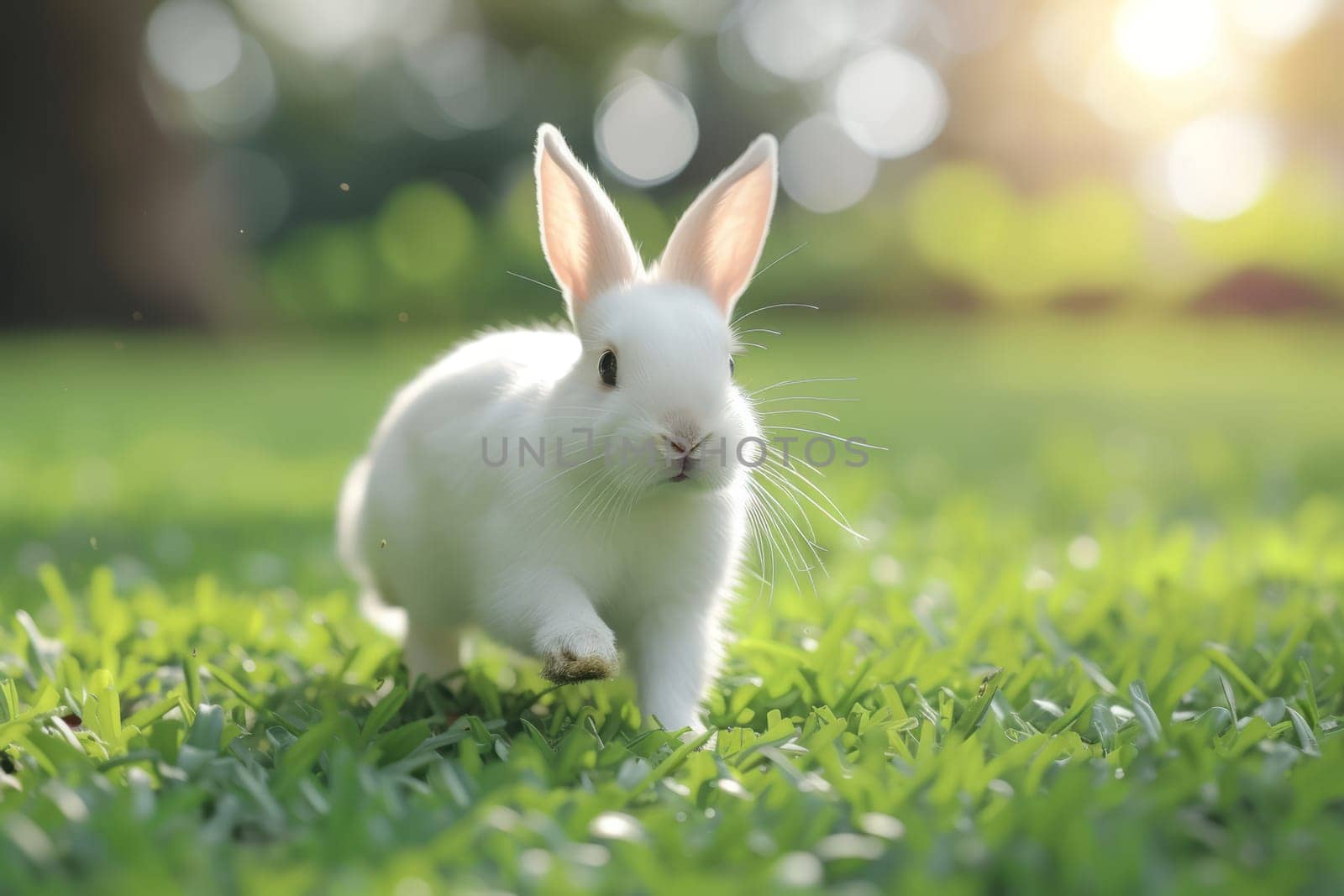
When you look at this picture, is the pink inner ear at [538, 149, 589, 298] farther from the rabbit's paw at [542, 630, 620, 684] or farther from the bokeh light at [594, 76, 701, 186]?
the bokeh light at [594, 76, 701, 186]

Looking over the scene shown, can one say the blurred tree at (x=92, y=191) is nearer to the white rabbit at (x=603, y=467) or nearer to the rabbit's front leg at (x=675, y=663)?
the white rabbit at (x=603, y=467)

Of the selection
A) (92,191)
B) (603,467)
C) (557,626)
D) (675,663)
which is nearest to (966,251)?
(92,191)

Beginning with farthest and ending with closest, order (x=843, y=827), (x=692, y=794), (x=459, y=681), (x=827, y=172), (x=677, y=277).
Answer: (x=827, y=172) → (x=459, y=681) → (x=677, y=277) → (x=692, y=794) → (x=843, y=827)

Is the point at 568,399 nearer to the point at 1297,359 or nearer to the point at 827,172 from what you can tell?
the point at 827,172

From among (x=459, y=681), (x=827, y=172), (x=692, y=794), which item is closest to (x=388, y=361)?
(x=827, y=172)

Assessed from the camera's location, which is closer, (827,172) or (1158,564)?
(1158,564)

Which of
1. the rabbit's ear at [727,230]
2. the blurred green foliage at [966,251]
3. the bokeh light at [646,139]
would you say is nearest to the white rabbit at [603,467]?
the rabbit's ear at [727,230]

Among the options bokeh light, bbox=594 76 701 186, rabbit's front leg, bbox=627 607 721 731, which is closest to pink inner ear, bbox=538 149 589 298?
rabbit's front leg, bbox=627 607 721 731
